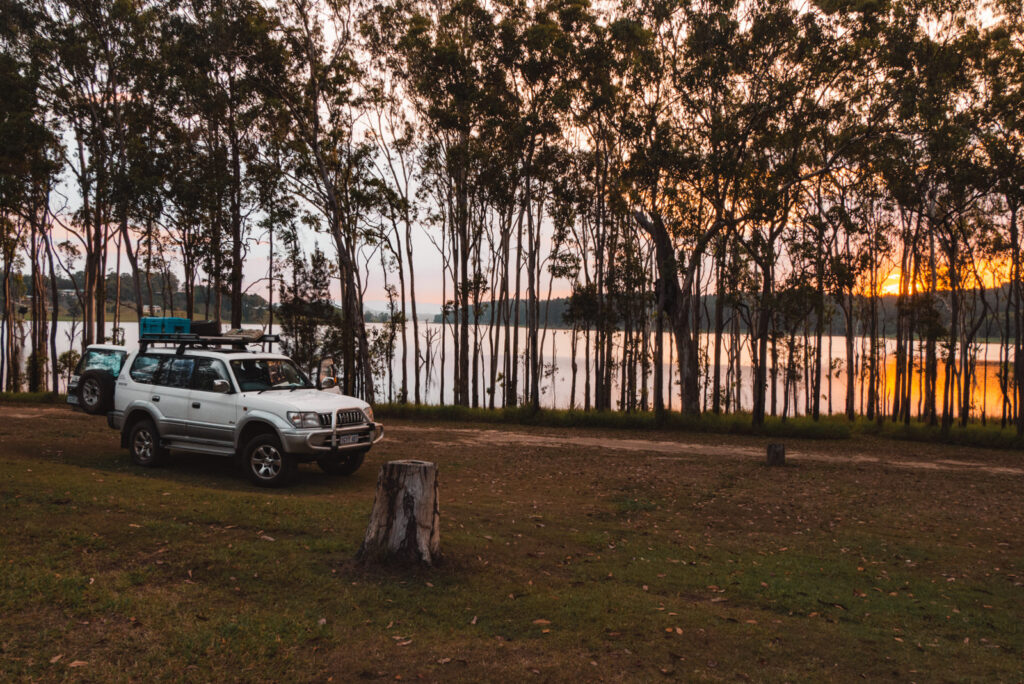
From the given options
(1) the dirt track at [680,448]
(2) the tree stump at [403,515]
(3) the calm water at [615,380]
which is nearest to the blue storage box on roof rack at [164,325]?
(1) the dirt track at [680,448]

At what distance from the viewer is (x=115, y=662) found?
4.71 metres

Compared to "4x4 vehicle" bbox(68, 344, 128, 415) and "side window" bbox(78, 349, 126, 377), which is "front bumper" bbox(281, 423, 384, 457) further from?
"side window" bbox(78, 349, 126, 377)

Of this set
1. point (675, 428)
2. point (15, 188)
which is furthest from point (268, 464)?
point (15, 188)

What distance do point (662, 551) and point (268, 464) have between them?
6262 mm

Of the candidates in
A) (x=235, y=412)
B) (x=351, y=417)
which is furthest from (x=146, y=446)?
(x=351, y=417)

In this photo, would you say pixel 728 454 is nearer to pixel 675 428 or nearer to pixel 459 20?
pixel 675 428

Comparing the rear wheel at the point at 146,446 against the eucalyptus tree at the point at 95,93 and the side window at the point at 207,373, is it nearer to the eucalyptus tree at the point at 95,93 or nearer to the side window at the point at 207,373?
the side window at the point at 207,373

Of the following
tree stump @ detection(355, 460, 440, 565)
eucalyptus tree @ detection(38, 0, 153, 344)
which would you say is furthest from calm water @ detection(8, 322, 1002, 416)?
tree stump @ detection(355, 460, 440, 565)

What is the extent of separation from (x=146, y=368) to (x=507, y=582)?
860cm

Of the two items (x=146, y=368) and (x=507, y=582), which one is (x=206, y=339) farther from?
(x=507, y=582)

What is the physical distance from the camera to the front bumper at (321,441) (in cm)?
1041

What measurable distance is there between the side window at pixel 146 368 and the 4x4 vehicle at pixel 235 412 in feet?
0.06

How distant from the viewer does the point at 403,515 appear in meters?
6.76

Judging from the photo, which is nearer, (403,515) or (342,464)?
(403,515)
